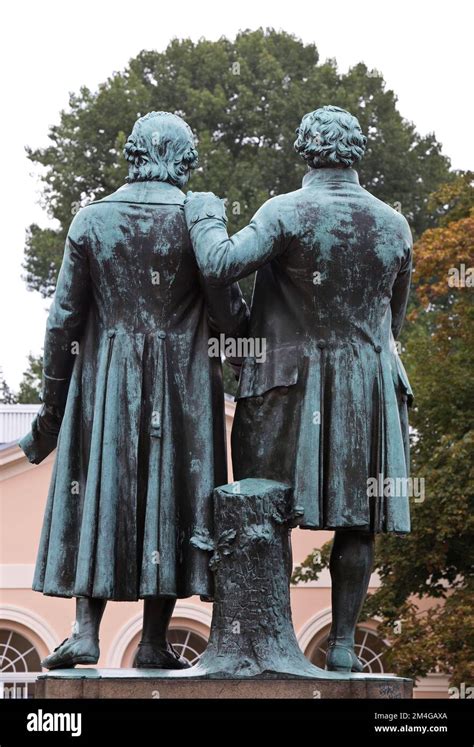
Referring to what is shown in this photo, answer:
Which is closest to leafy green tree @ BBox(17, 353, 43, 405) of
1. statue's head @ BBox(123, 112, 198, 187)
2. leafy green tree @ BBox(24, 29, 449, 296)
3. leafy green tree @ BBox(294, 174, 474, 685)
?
leafy green tree @ BBox(24, 29, 449, 296)

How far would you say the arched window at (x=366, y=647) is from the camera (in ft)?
114

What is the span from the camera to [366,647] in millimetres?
35438

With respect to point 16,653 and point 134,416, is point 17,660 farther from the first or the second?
point 134,416

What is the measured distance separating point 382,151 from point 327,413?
3672 cm

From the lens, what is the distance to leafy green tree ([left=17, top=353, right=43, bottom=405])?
43406 mm

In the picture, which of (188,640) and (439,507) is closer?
(439,507)

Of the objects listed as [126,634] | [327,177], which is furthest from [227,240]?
[126,634]

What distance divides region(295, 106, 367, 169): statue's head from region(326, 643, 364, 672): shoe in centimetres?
248

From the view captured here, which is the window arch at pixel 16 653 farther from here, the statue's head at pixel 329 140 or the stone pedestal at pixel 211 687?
the stone pedestal at pixel 211 687

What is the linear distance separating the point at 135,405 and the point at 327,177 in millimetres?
1544

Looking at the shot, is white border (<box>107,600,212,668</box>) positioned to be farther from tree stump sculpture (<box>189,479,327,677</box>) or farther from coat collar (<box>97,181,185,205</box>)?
tree stump sculpture (<box>189,479,327,677</box>)

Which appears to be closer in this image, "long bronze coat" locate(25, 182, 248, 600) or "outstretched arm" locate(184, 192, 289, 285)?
"outstretched arm" locate(184, 192, 289, 285)

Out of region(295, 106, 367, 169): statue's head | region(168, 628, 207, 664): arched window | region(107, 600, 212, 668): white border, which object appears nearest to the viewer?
region(295, 106, 367, 169): statue's head

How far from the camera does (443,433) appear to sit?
95.7ft
